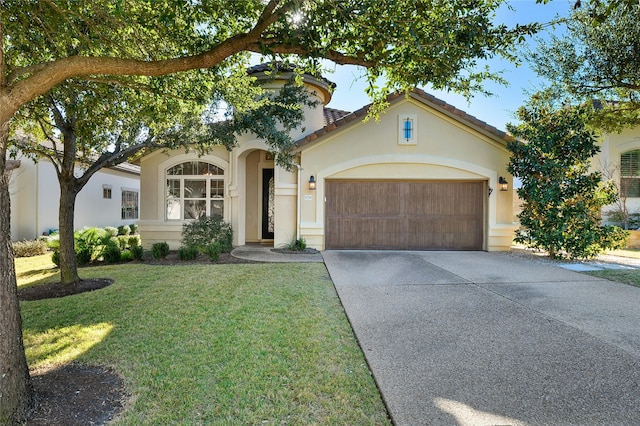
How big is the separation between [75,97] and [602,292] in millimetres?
10051

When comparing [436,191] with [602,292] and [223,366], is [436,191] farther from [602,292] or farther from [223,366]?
[223,366]

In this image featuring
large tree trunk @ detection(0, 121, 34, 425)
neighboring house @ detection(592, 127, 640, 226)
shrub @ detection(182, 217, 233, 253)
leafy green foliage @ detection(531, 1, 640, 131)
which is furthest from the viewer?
neighboring house @ detection(592, 127, 640, 226)

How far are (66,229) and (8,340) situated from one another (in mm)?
5265

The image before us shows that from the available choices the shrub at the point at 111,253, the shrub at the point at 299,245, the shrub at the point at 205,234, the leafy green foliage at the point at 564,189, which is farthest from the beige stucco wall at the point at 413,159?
the shrub at the point at 111,253

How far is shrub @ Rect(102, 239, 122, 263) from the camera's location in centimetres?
959

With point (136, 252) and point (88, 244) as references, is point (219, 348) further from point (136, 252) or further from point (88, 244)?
point (88, 244)

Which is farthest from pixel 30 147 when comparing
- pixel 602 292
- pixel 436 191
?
pixel 602 292

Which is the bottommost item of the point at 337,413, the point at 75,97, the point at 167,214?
the point at 337,413

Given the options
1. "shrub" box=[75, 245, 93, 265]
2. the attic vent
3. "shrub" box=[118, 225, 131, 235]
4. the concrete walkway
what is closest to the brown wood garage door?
the attic vent

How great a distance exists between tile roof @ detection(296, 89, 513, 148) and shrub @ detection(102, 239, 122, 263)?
613 centimetres

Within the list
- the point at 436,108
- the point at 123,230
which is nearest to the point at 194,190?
the point at 123,230

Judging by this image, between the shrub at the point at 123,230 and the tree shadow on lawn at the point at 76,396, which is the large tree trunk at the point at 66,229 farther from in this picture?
the shrub at the point at 123,230

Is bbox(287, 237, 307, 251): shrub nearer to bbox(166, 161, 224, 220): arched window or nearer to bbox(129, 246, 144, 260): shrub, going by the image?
bbox(166, 161, 224, 220): arched window

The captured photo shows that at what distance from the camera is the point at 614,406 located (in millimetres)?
2758
